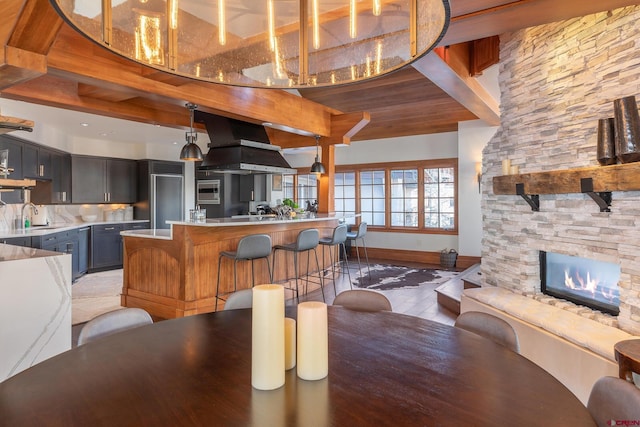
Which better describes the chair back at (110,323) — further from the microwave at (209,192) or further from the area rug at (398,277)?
the microwave at (209,192)

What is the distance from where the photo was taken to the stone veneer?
2516mm

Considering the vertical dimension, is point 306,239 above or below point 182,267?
above

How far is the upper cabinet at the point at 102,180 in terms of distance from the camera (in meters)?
6.78

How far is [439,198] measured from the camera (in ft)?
25.3

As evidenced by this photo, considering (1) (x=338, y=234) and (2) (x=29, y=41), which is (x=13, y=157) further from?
(1) (x=338, y=234)

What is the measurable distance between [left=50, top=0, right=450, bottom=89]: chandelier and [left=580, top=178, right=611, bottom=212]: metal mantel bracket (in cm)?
185

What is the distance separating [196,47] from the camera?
6.20ft

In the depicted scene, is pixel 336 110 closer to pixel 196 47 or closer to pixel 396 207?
pixel 396 207

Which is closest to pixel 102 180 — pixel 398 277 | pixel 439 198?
pixel 398 277

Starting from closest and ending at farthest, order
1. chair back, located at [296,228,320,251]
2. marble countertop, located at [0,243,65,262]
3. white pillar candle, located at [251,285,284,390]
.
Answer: white pillar candle, located at [251,285,284,390]
marble countertop, located at [0,243,65,262]
chair back, located at [296,228,320,251]

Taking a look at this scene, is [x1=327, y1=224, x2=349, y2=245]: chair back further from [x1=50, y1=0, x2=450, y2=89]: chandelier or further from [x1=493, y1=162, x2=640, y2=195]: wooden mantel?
[x1=50, y1=0, x2=450, y2=89]: chandelier

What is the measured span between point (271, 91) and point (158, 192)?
4.07 metres

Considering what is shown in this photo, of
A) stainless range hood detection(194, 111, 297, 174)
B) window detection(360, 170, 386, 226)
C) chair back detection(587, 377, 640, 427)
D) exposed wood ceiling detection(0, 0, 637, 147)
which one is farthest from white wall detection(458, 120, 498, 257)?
chair back detection(587, 377, 640, 427)

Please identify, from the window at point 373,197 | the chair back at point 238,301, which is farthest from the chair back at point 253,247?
the window at point 373,197
